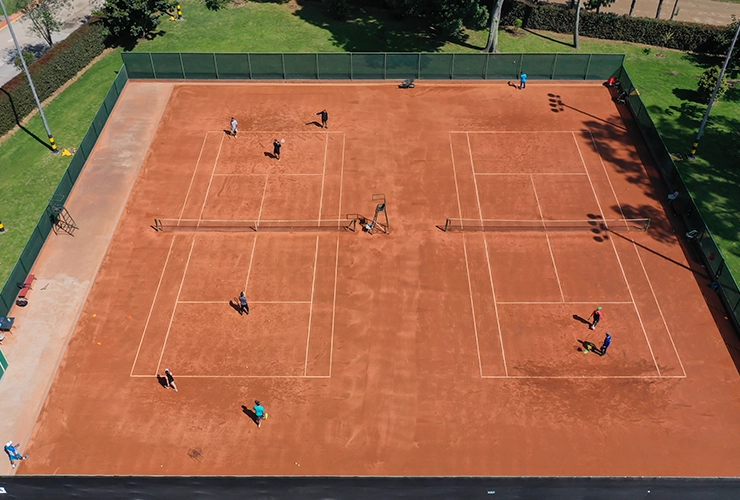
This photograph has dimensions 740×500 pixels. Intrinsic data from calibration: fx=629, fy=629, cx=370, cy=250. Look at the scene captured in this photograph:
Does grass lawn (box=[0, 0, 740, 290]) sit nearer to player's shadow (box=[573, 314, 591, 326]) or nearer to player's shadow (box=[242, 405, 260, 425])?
player's shadow (box=[573, 314, 591, 326])

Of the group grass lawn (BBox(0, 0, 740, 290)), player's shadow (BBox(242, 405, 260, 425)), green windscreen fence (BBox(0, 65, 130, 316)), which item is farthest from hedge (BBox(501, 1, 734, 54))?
player's shadow (BBox(242, 405, 260, 425))

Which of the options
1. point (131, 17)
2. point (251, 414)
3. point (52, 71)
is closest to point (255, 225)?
point (251, 414)

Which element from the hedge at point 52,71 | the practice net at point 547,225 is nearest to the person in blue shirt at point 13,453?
the practice net at point 547,225

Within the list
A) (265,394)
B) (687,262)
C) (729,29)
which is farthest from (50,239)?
(729,29)

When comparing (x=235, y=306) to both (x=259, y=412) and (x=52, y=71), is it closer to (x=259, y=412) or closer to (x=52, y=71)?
(x=259, y=412)

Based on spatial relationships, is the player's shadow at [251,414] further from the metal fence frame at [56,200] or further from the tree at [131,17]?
the tree at [131,17]

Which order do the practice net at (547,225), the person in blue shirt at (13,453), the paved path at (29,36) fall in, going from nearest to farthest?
the person in blue shirt at (13,453)
the practice net at (547,225)
the paved path at (29,36)

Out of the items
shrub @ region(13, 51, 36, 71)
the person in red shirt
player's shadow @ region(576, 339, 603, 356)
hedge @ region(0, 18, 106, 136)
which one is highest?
shrub @ region(13, 51, 36, 71)
